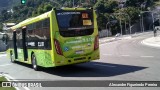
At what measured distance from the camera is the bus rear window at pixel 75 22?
14.9m

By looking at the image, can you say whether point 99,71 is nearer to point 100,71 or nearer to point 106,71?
point 100,71

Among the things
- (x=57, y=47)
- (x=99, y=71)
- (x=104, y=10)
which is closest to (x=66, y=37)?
(x=57, y=47)

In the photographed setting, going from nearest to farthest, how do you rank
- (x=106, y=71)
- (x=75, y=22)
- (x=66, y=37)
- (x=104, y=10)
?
1. (x=106, y=71)
2. (x=66, y=37)
3. (x=75, y=22)
4. (x=104, y=10)

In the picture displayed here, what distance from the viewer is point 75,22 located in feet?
50.1

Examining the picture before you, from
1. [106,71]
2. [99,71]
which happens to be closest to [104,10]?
[99,71]

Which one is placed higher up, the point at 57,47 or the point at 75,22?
the point at 75,22

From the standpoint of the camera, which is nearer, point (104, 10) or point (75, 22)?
point (75, 22)

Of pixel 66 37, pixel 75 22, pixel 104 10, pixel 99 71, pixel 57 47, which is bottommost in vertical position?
pixel 99 71

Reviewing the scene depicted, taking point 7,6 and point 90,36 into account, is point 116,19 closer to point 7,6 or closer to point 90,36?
point 7,6

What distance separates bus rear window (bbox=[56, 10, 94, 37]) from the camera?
14.9m

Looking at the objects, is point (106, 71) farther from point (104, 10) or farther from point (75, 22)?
point (104, 10)

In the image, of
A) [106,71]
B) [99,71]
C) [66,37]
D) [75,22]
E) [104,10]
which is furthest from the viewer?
[104,10]

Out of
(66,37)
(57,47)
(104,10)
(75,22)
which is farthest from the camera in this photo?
(104,10)

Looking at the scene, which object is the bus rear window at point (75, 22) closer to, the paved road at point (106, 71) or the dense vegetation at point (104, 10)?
the paved road at point (106, 71)
